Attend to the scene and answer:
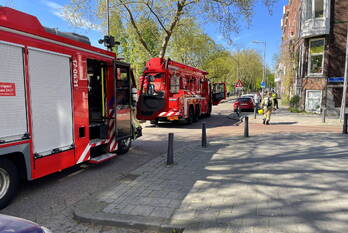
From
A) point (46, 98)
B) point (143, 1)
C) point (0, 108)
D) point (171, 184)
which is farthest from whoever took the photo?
point (143, 1)

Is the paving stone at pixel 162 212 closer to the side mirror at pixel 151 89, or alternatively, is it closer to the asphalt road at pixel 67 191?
the asphalt road at pixel 67 191

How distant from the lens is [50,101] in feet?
15.3

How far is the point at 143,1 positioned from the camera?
55.3 ft

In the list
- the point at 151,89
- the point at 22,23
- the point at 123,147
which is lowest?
the point at 123,147

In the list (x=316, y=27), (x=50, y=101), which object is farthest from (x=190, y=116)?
(x=316, y=27)

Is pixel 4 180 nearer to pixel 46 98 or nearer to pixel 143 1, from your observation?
pixel 46 98

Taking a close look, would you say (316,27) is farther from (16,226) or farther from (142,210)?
(16,226)

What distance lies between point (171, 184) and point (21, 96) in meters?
2.95

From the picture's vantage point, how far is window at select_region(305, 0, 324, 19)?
19.4 metres

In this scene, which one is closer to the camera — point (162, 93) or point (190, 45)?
point (162, 93)

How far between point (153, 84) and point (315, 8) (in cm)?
1471

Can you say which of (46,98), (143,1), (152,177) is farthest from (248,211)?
(143,1)

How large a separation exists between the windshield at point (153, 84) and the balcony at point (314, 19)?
13147 mm

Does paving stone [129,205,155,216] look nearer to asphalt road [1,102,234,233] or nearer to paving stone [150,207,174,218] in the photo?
paving stone [150,207,174,218]
